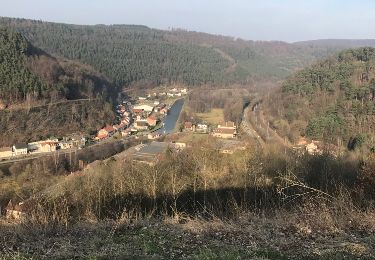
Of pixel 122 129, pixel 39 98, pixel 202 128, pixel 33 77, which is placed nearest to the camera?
pixel 39 98

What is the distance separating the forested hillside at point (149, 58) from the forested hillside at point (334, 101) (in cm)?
3910

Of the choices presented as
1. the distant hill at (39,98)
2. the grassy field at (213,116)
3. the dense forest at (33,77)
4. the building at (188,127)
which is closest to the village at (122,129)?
the distant hill at (39,98)

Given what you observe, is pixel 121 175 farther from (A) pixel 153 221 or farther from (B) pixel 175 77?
(B) pixel 175 77

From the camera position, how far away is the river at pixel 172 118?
145 feet

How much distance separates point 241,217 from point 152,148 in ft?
69.2

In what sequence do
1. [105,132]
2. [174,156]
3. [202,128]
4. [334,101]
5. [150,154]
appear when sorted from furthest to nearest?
[202,128] < [105,132] < [334,101] < [150,154] < [174,156]

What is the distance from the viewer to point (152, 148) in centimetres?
2744

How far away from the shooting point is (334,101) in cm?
3928

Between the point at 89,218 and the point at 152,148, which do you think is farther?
the point at 152,148

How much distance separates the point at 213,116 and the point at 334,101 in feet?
62.7

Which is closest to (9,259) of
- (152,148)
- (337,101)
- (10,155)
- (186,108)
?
(152,148)

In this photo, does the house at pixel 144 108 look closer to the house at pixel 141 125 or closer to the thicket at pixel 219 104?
the thicket at pixel 219 104

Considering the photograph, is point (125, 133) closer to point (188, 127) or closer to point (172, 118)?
point (188, 127)

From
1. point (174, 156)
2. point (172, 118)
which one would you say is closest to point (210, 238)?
point (174, 156)
